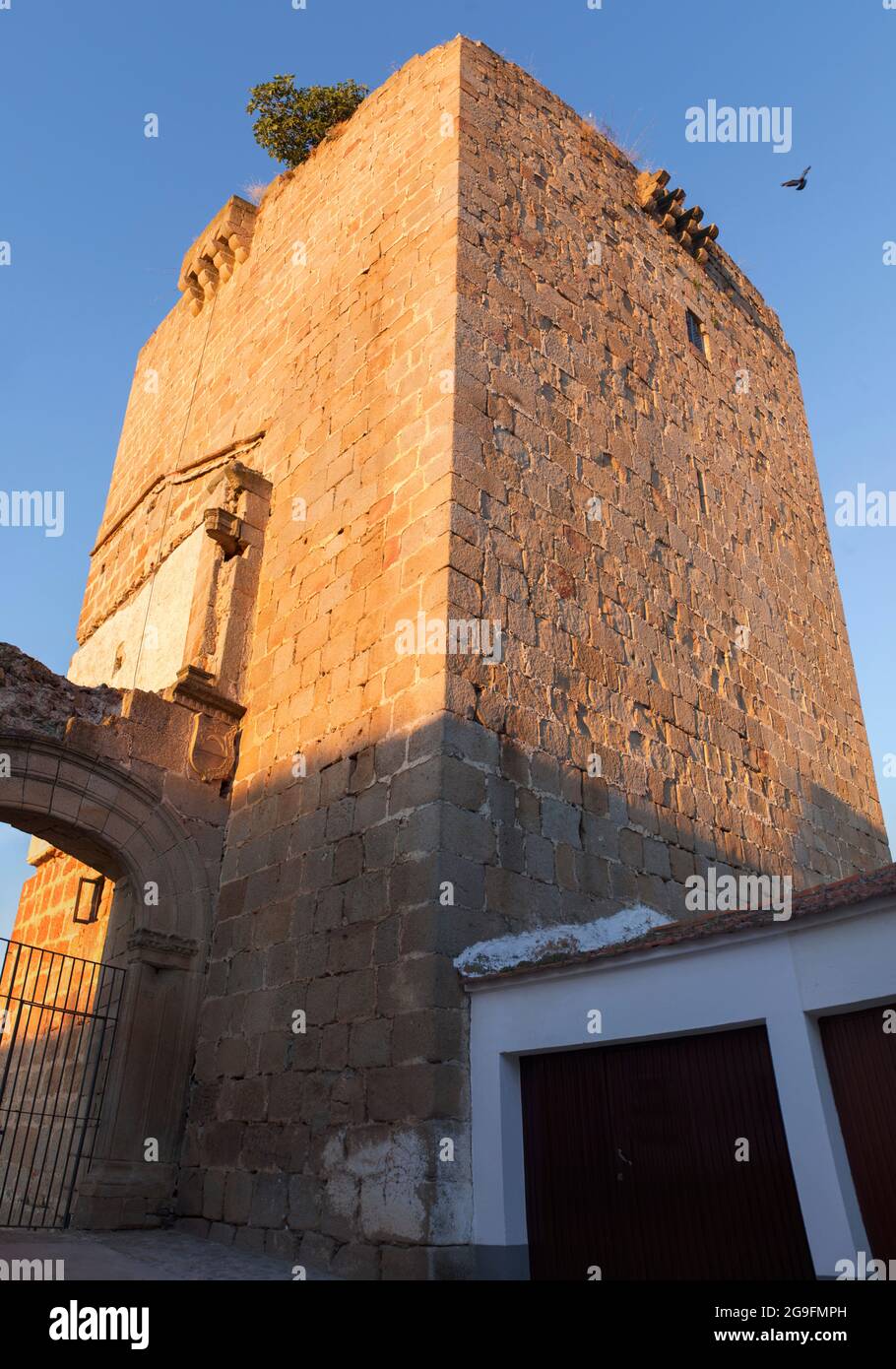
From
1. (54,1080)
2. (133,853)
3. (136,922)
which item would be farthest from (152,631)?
(54,1080)

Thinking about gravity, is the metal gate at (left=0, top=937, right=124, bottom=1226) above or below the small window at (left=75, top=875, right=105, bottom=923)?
below

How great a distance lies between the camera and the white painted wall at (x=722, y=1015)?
3.48 metres

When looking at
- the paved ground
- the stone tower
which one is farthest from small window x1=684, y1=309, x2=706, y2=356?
the paved ground

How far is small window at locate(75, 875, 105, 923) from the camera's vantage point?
7.49 metres

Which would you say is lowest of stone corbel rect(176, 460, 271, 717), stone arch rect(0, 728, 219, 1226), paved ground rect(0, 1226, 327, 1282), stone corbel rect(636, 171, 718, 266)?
paved ground rect(0, 1226, 327, 1282)

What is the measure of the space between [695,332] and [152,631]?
18.9ft

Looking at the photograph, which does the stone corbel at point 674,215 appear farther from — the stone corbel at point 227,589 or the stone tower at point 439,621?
the stone corbel at point 227,589

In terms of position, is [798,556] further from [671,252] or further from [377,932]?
[377,932]

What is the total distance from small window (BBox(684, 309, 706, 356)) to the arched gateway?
596 cm

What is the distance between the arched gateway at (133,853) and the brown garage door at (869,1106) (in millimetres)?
3739

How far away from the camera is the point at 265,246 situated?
31.3 ft

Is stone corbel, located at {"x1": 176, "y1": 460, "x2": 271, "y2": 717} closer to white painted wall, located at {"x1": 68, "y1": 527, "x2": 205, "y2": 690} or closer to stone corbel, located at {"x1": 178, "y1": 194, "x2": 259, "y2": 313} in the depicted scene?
white painted wall, located at {"x1": 68, "y1": 527, "x2": 205, "y2": 690}

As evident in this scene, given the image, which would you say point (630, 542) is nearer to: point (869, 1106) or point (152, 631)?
point (152, 631)
